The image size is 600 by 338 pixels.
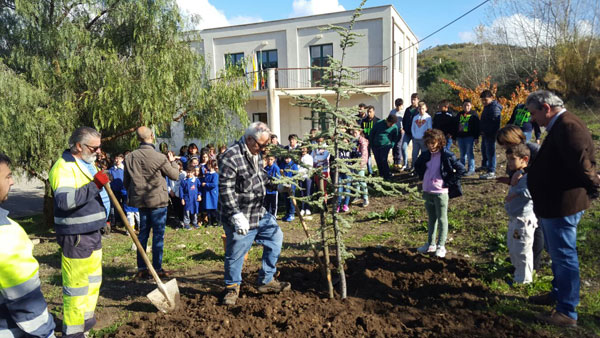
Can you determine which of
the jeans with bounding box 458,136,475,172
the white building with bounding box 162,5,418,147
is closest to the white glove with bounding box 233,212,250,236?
the jeans with bounding box 458,136,475,172

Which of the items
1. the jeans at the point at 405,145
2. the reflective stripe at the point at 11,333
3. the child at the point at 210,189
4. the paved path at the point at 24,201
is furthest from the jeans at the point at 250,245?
the paved path at the point at 24,201

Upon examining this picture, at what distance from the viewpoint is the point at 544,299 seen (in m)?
3.79

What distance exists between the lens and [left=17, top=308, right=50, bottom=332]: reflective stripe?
86.8 inches

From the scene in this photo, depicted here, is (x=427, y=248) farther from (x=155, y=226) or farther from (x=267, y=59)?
(x=267, y=59)

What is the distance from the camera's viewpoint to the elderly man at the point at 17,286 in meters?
2.12

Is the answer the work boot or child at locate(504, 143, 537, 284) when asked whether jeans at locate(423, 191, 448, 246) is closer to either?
child at locate(504, 143, 537, 284)

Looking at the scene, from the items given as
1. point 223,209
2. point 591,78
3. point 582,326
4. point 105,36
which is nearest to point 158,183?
point 223,209

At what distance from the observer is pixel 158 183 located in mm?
5117

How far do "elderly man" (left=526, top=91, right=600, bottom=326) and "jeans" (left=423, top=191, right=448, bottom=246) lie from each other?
1.68m

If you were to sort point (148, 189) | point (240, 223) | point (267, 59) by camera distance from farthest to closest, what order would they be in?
point (267, 59) → point (148, 189) → point (240, 223)

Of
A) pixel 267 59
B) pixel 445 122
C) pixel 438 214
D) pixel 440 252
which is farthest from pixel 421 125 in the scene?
pixel 267 59

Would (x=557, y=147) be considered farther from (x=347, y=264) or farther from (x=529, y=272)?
(x=347, y=264)

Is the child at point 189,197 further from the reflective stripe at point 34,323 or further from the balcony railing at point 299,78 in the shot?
the balcony railing at point 299,78

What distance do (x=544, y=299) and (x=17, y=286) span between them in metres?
4.44
